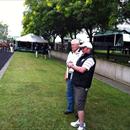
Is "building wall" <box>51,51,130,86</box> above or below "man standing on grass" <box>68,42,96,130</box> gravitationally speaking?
below

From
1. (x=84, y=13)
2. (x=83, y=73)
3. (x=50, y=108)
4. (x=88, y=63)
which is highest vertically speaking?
(x=84, y=13)

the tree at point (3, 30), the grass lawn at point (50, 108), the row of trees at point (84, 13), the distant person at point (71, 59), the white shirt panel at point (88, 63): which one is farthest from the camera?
the tree at point (3, 30)

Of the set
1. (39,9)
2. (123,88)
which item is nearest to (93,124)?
(123,88)

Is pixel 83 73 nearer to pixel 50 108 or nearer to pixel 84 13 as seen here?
pixel 50 108

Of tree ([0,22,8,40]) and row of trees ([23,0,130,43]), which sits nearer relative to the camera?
row of trees ([23,0,130,43])

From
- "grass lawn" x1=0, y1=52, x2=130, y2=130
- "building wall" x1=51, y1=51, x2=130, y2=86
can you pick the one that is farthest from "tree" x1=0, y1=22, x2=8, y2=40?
"grass lawn" x1=0, y1=52, x2=130, y2=130

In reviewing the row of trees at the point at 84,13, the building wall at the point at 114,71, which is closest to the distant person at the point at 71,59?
the building wall at the point at 114,71

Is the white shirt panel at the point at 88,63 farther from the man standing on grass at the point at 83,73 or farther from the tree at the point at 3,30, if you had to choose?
the tree at the point at 3,30

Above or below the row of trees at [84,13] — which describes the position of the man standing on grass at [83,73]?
below

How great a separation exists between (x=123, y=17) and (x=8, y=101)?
900 cm

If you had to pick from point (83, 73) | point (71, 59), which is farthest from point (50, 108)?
point (83, 73)

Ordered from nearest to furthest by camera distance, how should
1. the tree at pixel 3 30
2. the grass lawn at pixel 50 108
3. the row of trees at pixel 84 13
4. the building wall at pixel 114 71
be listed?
the grass lawn at pixel 50 108
the building wall at pixel 114 71
the row of trees at pixel 84 13
the tree at pixel 3 30

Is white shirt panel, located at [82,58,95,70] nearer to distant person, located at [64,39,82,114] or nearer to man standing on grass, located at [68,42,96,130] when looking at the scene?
man standing on grass, located at [68,42,96,130]

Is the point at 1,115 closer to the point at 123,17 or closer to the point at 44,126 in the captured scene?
the point at 44,126
